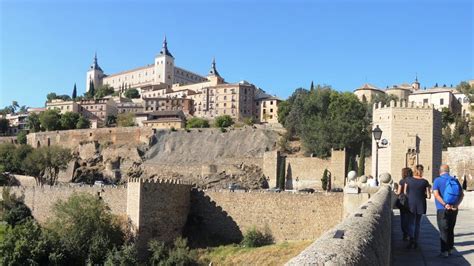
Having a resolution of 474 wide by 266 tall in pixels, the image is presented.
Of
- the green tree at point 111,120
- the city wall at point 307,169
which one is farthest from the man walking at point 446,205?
the green tree at point 111,120

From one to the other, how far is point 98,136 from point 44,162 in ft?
53.9

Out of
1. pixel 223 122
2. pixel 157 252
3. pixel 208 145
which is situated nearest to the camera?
pixel 157 252

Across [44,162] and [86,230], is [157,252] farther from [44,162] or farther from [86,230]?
[44,162]

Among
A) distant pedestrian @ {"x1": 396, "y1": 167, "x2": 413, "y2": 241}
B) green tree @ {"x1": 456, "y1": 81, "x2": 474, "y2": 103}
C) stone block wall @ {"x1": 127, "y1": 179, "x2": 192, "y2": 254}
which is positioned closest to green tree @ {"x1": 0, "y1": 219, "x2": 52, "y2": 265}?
stone block wall @ {"x1": 127, "y1": 179, "x2": 192, "y2": 254}

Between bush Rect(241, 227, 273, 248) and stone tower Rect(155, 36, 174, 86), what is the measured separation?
322 feet

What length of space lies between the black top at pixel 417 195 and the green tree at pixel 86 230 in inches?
747

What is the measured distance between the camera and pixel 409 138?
32156mm

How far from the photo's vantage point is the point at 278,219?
92.2 ft

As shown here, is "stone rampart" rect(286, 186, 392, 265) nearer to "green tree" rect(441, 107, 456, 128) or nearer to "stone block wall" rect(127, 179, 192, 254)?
"stone block wall" rect(127, 179, 192, 254)

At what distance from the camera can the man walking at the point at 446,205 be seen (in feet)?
25.8

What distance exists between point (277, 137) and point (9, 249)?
38.8 meters

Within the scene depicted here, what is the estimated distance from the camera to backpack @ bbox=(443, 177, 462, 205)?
802 centimetres

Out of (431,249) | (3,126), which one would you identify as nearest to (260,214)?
(431,249)

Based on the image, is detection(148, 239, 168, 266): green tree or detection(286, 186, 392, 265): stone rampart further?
detection(148, 239, 168, 266): green tree
